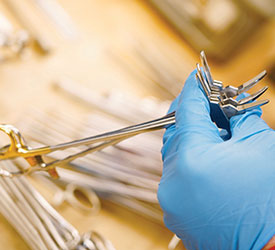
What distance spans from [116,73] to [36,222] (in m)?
0.74

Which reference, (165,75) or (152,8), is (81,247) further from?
(152,8)

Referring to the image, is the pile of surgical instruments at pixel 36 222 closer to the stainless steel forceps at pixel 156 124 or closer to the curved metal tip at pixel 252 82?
the stainless steel forceps at pixel 156 124

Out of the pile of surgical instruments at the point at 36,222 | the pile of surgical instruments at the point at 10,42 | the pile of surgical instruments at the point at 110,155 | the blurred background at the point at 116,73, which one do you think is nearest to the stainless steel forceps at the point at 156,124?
the pile of surgical instruments at the point at 110,155

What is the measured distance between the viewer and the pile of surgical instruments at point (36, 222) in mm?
695

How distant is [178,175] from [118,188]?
347 mm

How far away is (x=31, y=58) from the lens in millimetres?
1270

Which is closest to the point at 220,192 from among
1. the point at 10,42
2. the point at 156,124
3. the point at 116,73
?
the point at 156,124

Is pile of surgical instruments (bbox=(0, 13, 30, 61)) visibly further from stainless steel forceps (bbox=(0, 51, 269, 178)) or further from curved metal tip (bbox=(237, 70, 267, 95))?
curved metal tip (bbox=(237, 70, 267, 95))

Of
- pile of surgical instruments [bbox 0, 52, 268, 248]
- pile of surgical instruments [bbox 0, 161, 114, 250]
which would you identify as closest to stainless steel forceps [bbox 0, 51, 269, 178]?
pile of surgical instruments [bbox 0, 52, 268, 248]

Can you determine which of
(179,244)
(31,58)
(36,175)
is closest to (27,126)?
(36,175)

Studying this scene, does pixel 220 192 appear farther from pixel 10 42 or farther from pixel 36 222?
pixel 10 42

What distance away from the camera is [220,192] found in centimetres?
53

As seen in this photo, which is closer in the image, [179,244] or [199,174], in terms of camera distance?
[199,174]

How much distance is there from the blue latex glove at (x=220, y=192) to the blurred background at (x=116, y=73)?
29 centimetres
